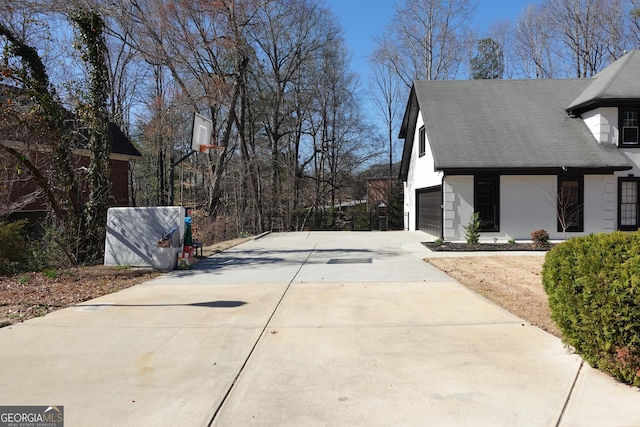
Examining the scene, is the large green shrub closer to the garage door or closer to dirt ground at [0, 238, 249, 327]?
dirt ground at [0, 238, 249, 327]

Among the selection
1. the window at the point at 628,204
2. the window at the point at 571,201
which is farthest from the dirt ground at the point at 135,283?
the window at the point at 628,204

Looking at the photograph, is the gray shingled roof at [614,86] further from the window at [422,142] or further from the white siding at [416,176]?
the white siding at [416,176]

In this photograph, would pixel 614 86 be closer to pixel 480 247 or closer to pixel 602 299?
pixel 480 247

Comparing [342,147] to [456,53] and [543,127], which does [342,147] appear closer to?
[456,53]

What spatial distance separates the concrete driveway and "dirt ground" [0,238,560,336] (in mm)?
461

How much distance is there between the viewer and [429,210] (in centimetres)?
1969

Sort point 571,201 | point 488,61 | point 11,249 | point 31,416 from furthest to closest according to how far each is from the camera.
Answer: point 488,61, point 571,201, point 11,249, point 31,416

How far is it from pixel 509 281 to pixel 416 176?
13.4 meters

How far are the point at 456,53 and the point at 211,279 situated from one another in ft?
102

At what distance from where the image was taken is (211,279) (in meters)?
9.34

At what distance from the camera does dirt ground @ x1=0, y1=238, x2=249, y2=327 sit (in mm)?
6648

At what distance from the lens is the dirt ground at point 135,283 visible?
6469 millimetres

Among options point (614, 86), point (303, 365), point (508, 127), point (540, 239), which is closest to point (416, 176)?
point (508, 127)

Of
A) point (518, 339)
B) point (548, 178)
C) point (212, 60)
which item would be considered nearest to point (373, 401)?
point (518, 339)
